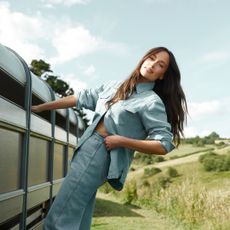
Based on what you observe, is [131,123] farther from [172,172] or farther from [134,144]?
[172,172]

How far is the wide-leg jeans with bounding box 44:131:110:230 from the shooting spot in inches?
98.0

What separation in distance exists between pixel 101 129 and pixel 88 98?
33 cm

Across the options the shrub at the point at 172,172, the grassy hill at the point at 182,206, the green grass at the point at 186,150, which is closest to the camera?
the grassy hill at the point at 182,206

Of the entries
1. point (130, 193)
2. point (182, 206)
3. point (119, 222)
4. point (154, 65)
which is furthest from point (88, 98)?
point (130, 193)

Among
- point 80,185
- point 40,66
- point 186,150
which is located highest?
point 186,150

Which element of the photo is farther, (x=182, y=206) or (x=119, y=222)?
(x=182, y=206)

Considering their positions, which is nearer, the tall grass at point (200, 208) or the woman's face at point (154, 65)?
the woman's face at point (154, 65)

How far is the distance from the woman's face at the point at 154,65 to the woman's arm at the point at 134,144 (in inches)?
14.1

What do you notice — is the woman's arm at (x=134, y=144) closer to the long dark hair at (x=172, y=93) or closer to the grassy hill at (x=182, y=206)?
the long dark hair at (x=172, y=93)

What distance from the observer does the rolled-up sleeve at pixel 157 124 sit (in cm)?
254

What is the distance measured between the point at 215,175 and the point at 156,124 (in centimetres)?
6493

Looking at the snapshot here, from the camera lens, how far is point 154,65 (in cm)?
266

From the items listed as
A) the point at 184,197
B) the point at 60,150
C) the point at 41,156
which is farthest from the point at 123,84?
the point at 184,197

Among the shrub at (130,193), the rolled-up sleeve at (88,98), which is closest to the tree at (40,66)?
the shrub at (130,193)
